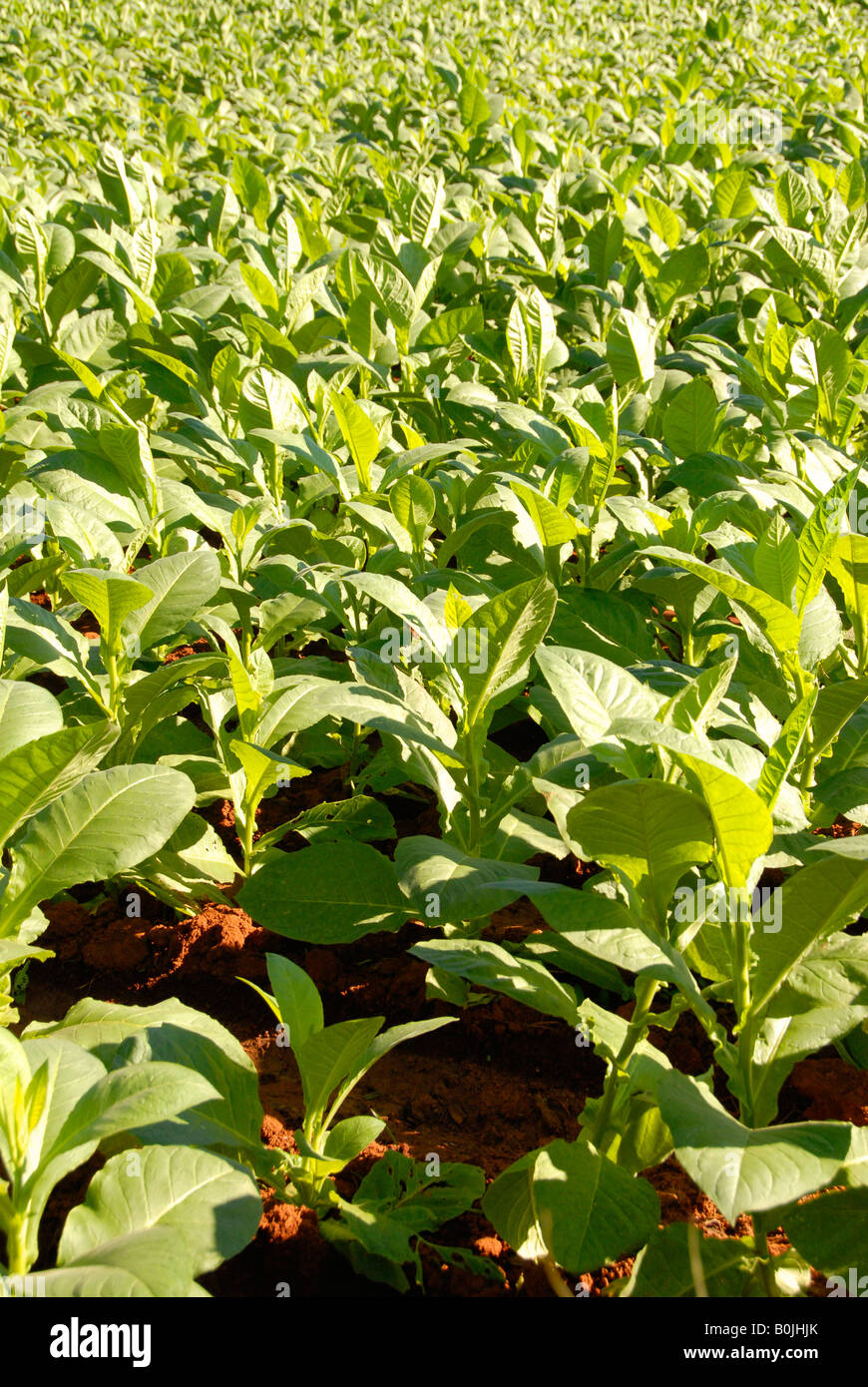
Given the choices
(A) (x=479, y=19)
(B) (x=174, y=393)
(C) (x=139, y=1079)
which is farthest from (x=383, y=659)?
(A) (x=479, y=19)

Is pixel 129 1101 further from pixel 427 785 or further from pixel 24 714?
pixel 427 785

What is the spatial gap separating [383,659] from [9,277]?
246cm

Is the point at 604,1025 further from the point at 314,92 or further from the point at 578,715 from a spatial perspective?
the point at 314,92

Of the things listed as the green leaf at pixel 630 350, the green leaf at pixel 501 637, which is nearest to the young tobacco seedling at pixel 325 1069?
the green leaf at pixel 501 637

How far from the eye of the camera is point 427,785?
7.52 ft

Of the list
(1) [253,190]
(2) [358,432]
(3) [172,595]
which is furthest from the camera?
(1) [253,190]

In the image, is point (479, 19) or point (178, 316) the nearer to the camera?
point (178, 316)

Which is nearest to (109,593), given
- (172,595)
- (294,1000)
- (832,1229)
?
(172,595)

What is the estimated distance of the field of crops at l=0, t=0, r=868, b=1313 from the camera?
141 centimetres

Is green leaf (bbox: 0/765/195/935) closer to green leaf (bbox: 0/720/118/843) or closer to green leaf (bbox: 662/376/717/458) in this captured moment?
green leaf (bbox: 0/720/118/843)

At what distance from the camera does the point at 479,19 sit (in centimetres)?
1234

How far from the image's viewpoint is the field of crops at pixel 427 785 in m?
1.41

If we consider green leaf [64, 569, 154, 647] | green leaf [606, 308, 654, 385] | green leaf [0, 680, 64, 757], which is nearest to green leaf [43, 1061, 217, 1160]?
green leaf [0, 680, 64, 757]

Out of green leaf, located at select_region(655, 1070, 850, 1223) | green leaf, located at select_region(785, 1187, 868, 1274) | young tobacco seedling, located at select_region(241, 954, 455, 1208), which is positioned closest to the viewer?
green leaf, located at select_region(655, 1070, 850, 1223)
